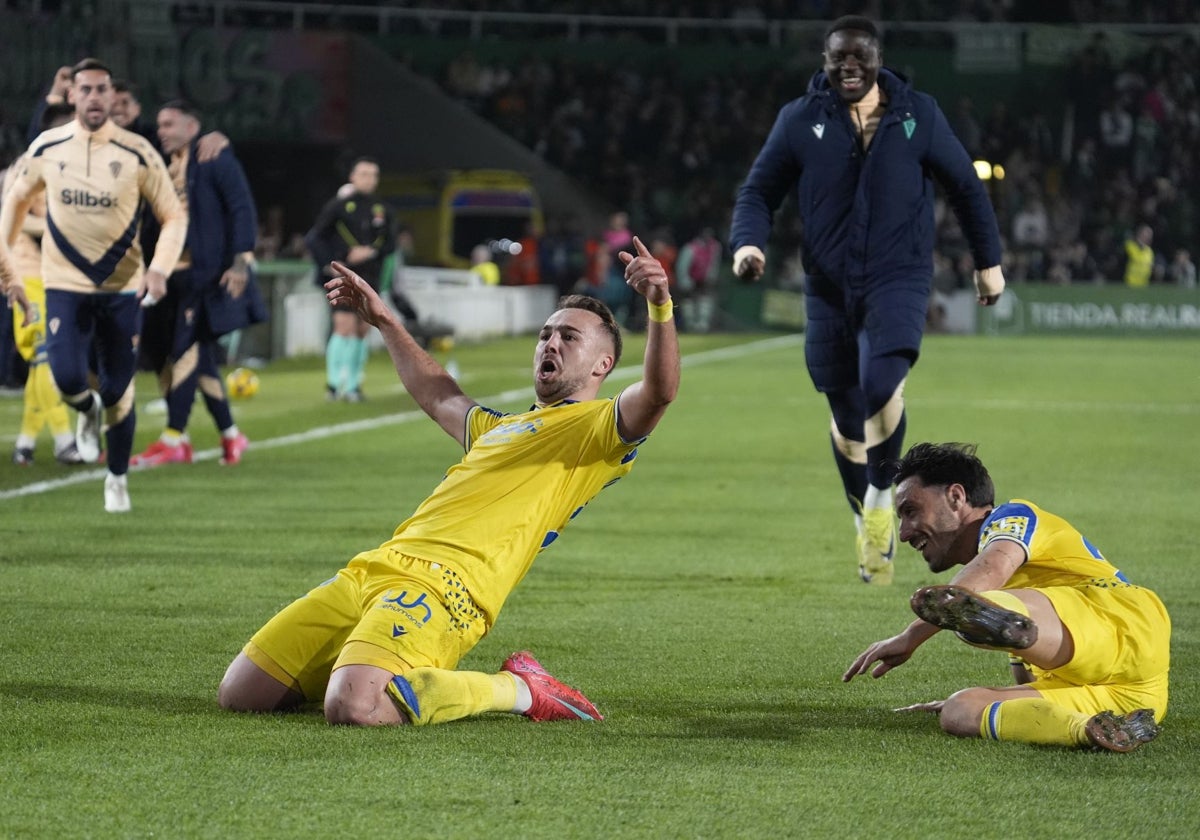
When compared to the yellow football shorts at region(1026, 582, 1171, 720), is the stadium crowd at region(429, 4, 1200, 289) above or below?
below

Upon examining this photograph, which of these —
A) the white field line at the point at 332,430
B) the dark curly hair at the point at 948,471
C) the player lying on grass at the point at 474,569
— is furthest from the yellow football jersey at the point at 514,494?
the white field line at the point at 332,430

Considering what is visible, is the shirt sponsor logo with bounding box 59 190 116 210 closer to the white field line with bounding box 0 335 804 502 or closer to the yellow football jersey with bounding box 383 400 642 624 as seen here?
the white field line with bounding box 0 335 804 502

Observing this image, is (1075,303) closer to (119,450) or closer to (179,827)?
(119,450)

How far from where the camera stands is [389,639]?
537 centimetres

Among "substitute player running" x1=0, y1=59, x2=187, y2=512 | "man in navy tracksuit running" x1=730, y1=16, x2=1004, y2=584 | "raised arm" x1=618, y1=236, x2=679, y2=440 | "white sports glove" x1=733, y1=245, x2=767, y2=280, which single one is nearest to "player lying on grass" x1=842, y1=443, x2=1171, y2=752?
"raised arm" x1=618, y1=236, x2=679, y2=440

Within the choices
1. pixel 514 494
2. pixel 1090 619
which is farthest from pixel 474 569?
pixel 1090 619

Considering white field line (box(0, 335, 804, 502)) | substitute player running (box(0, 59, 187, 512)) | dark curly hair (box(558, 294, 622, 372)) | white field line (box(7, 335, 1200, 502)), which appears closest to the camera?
→ dark curly hair (box(558, 294, 622, 372))

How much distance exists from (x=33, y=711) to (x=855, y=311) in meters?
4.24

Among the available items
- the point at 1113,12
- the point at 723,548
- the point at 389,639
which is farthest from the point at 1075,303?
the point at 389,639

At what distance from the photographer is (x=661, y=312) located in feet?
17.3

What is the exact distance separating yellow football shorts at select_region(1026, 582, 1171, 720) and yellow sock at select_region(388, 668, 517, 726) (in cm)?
146

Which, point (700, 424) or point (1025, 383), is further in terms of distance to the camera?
point (1025, 383)

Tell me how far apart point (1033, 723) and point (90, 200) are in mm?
6876

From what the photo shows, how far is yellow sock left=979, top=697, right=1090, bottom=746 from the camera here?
520 cm
